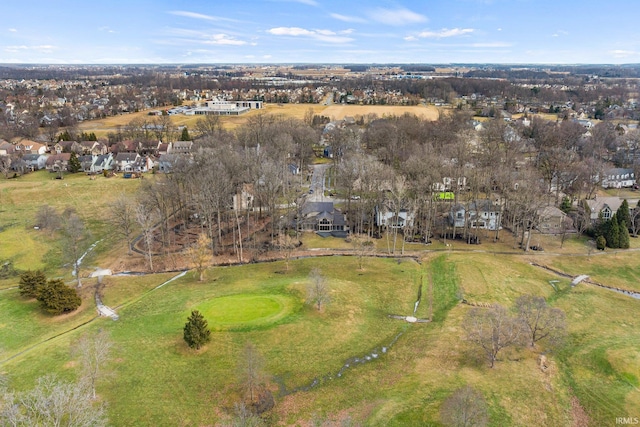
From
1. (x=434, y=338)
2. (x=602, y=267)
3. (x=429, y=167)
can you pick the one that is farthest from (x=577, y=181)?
(x=434, y=338)

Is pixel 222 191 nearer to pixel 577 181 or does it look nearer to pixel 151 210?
pixel 151 210

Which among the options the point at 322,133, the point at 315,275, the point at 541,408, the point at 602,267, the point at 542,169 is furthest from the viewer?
the point at 322,133

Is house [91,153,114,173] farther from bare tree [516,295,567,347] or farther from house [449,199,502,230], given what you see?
bare tree [516,295,567,347]

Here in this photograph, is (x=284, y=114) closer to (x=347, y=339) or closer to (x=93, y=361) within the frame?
(x=347, y=339)

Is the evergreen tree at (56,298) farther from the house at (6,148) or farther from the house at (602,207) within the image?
the house at (6,148)

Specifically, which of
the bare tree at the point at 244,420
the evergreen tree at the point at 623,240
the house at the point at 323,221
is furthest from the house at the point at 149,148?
the evergreen tree at the point at 623,240

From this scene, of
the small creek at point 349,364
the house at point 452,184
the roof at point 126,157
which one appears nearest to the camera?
the small creek at point 349,364

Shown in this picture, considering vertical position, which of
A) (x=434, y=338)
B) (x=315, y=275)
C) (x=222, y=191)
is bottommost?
(x=434, y=338)
